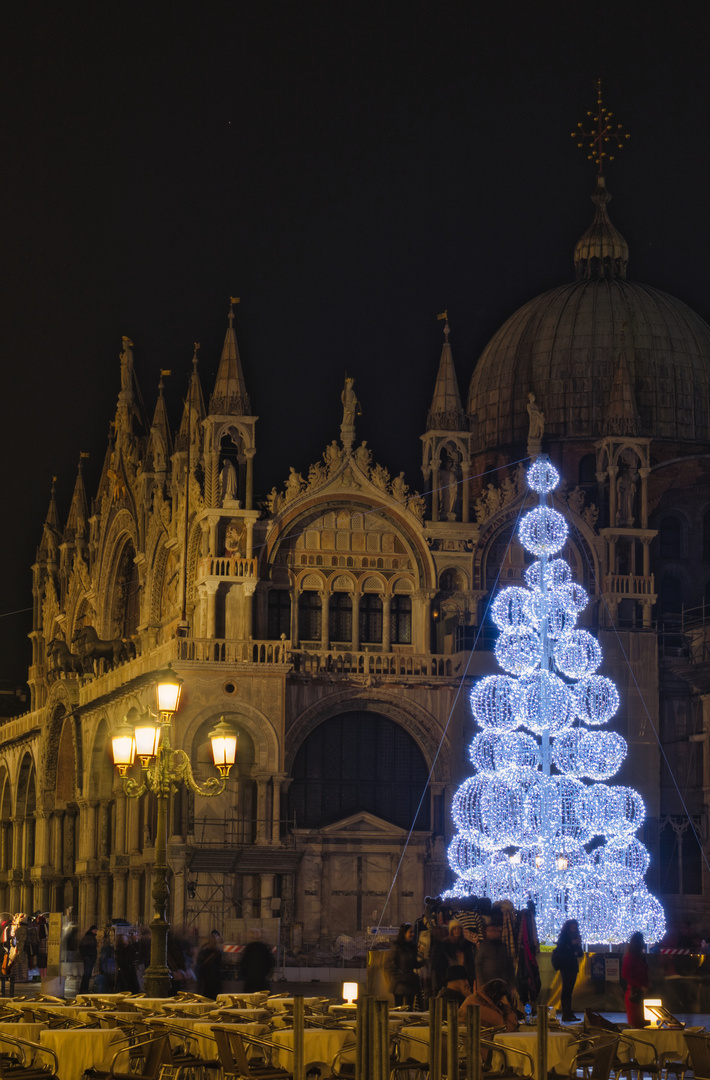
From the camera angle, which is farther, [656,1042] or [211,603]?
[211,603]

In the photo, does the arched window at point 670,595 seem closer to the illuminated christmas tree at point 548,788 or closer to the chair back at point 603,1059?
the illuminated christmas tree at point 548,788

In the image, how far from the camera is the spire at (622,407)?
168ft

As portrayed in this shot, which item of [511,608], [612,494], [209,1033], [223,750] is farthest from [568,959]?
[612,494]

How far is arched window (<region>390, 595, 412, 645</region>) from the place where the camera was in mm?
49844

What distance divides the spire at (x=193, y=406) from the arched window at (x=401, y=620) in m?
7.03

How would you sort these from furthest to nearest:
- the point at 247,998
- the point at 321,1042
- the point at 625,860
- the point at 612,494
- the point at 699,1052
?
1. the point at 612,494
2. the point at 625,860
3. the point at 247,998
4. the point at 321,1042
5. the point at 699,1052

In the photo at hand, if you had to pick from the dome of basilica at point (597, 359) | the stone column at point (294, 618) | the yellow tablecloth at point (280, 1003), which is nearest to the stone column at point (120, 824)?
the stone column at point (294, 618)

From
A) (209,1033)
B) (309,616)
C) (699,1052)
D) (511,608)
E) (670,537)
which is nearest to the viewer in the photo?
(699,1052)

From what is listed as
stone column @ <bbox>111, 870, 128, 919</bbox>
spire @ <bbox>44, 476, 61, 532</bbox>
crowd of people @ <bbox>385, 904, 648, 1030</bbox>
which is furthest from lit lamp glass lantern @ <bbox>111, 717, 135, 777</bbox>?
spire @ <bbox>44, 476, 61, 532</bbox>

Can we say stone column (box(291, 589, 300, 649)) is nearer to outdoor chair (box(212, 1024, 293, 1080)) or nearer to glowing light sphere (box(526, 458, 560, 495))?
glowing light sphere (box(526, 458, 560, 495))

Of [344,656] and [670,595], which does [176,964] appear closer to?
[344,656]

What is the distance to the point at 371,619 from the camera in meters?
49.8

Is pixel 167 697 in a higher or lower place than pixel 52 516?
lower

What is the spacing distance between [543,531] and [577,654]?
2.99 m
